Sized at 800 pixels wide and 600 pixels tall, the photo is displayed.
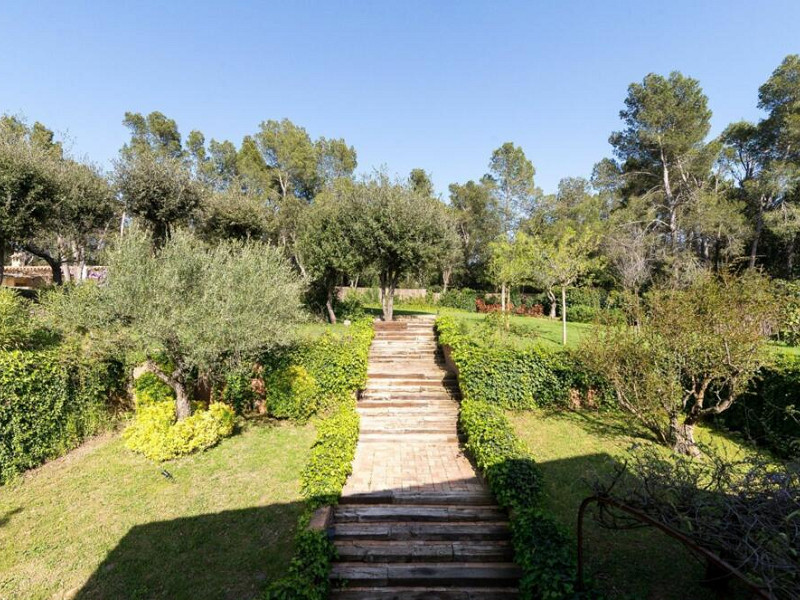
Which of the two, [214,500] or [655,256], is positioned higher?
[655,256]

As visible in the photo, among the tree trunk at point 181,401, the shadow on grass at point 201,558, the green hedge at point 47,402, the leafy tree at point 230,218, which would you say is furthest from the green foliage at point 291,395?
the leafy tree at point 230,218

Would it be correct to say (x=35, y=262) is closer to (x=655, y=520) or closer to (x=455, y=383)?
(x=455, y=383)

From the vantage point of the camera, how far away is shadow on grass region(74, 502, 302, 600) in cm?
497

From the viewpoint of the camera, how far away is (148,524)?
6211mm

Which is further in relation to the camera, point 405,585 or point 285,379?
point 285,379

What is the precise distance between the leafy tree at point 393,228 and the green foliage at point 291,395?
7463 mm

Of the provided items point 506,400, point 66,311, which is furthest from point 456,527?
point 66,311

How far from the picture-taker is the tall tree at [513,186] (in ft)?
140

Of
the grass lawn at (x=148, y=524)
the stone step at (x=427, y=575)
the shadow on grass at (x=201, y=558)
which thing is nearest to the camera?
the shadow on grass at (x=201, y=558)

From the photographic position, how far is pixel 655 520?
10.6 ft

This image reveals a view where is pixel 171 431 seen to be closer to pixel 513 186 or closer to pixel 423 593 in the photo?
pixel 423 593

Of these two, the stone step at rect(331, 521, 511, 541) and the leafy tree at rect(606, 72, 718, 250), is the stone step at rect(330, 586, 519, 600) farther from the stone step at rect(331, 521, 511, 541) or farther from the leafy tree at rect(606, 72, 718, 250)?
the leafy tree at rect(606, 72, 718, 250)

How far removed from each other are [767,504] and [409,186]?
52.9ft

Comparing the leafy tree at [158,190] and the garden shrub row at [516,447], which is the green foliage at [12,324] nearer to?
the leafy tree at [158,190]
